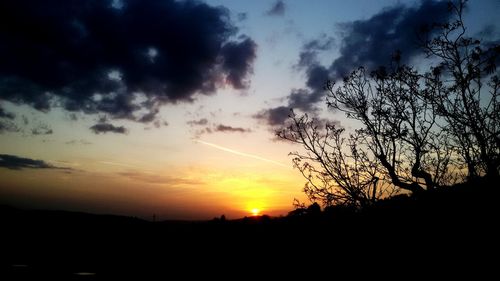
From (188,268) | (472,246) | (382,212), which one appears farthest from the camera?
(382,212)

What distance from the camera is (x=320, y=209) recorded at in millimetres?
15562

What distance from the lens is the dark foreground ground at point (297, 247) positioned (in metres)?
7.63

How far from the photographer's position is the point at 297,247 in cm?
1076

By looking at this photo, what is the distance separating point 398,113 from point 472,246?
848 centimetres

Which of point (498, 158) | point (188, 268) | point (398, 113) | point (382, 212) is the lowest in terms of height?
point (188, 268)

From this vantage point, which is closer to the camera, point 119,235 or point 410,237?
point 410,237

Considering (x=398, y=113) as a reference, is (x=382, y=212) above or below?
below

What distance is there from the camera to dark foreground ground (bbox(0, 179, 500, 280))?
301 inches

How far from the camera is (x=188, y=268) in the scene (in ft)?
34.5

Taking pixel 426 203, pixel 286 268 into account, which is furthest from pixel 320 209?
pixel 286 268

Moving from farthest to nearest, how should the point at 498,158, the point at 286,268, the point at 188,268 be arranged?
the point at 498,158, the point at 188,268, the point at 286,268

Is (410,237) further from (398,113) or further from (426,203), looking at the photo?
(398,113)

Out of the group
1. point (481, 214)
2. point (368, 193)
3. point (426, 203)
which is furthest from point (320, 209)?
point (481, 214)

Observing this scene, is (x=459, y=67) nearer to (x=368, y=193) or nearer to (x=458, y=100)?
(x=458, y=100)
